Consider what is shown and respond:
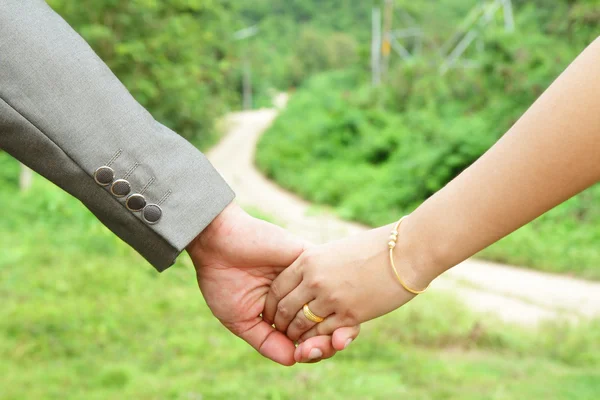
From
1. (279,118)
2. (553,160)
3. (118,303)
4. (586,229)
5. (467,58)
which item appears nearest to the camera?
(553,160)

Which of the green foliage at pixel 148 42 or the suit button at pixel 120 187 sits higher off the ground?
the suit button at pixel 120 187

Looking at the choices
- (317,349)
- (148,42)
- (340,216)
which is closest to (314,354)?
(317,349)

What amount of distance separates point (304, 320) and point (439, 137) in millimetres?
12127

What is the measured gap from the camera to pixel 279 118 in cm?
2872

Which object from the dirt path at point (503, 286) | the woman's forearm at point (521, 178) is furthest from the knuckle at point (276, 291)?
the dirt path at point (503, 286)

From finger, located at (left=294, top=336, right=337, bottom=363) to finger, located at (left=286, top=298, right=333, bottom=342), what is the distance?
7 cm

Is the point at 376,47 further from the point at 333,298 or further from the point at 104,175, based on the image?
the point at 104,175

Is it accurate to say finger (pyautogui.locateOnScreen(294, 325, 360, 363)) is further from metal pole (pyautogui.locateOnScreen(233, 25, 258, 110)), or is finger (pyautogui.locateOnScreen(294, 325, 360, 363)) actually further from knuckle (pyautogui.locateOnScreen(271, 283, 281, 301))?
metal pole (pyautogui.locateOnScreen(233, 25, 258, 110))

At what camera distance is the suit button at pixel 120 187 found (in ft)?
5.82

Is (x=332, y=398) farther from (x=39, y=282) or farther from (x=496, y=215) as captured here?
(x=39, y=282)

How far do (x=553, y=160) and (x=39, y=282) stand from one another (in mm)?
4450

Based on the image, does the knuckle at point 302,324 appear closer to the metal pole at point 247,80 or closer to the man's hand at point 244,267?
the man's hand at point 244,267

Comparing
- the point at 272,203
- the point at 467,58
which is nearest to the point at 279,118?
the point at 467,58

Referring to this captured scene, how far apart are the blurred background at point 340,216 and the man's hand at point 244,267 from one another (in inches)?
41.1
